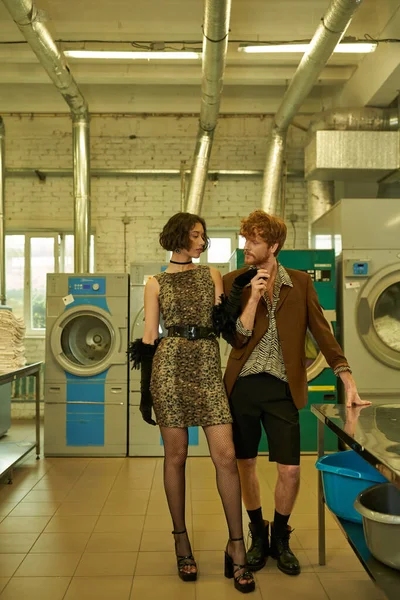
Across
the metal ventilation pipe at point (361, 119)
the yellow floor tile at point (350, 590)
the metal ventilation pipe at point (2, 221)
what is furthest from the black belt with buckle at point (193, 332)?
the metal ventilation pipe at point (2, 221)

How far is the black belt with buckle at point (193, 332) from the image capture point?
7.63 feet

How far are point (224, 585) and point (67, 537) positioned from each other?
963 millimetres

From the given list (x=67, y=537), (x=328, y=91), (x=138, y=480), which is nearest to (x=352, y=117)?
(x=328, y=91)

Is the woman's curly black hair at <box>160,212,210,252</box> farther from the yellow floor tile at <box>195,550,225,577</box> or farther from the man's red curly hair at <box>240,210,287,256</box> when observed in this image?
the yellow floor tile at <box>195,550,225,577</box>

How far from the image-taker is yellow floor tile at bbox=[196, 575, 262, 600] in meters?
2.22

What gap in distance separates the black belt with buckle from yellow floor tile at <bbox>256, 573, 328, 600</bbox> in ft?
3.36

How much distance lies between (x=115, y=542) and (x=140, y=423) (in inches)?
80.4

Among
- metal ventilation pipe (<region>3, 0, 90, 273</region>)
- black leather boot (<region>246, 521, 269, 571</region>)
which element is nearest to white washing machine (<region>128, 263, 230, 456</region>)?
metal ventilation pipe (<region>3, 0, 90, 273</region>)

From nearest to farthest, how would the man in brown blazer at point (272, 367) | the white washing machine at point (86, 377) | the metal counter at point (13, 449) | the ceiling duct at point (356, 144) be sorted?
the man in brown blazer at point (272, 367) < the metal counter at point (13, 449) < the white washing machine at point (86, 377) < the ceiling duct at point (356, 144)

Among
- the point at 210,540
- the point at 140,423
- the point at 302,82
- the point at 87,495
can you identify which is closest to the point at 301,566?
the point at 210,540

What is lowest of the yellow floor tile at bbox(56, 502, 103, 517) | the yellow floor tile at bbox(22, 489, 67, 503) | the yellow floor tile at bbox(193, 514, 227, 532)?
the yellow floor tile at bbox(22, 489, 67, 503)

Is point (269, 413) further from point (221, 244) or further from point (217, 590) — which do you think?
point (221, 244)

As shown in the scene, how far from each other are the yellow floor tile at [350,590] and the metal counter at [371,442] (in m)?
0.29

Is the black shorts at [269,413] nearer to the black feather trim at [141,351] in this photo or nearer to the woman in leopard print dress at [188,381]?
the woman in leopard print dress at [188,381]
